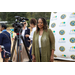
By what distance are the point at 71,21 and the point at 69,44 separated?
0.81 metres

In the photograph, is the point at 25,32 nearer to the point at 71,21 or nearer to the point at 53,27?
the point at 53,27

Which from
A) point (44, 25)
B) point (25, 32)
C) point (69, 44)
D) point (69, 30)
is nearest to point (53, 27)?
point (69, 30)

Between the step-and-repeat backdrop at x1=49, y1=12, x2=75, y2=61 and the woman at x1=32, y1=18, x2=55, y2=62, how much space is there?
1.70 m

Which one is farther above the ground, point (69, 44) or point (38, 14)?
point (38, 14)

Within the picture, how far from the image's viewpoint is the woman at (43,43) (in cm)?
177

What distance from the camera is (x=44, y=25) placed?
1807mm

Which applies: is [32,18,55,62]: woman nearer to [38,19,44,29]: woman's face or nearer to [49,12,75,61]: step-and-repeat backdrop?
[38,19,44,29]: woman's face

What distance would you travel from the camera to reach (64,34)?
11.1 ft

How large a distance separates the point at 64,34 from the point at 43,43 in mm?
1852

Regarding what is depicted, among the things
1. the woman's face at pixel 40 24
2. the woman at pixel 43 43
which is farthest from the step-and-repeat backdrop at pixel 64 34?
the woman's face at pixel 40 24

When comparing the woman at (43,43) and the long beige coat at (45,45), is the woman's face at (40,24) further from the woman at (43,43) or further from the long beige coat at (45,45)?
the long beige coat at (45,45)

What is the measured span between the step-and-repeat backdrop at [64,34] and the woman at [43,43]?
5.58 feet

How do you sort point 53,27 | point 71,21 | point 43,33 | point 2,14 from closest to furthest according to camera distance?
point 43,33, point 71,21, point 53,27, point 2,14

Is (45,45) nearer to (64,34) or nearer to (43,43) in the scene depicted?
(43,43)
